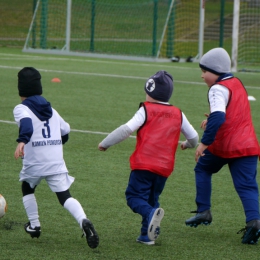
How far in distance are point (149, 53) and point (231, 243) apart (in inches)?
739

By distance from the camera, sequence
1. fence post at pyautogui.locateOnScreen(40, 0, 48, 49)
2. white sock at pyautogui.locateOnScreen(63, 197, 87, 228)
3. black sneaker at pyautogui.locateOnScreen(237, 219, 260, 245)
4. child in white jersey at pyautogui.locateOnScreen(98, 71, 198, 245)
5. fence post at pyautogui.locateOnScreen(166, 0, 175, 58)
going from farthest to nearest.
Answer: fence post at pyautogui.locateOnScreen(40, 0, 48, 49) < fence post at pyautogui.locateOnScreen(166, 0, 175, 58) < black sneaker at pyautogui.locateOnScreen(237, 219, 260, 245) < child in white jersey at pyautogui.locateOnScreen(98, 71, 198, 245) < white sock at pyautogui.locateOnScreen(63, 197, 87, 228)

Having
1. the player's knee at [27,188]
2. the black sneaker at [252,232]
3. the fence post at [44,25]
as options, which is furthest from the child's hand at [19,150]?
the fence post at [44,25]

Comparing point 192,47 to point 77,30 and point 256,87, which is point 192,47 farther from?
point 256,87

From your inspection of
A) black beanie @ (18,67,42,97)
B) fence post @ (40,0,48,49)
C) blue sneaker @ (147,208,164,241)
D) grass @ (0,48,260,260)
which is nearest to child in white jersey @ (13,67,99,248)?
black beanie @ (18,67,42,97)

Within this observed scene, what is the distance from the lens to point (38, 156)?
488cm

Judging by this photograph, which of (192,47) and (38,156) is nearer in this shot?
(38,156)

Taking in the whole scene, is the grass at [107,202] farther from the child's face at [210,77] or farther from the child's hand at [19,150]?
the child's face at [210,77]

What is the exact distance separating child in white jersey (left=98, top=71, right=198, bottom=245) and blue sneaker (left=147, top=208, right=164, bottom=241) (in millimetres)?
117

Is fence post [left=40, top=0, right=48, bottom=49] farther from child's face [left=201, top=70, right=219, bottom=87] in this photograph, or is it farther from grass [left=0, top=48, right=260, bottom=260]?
child's face [left=201, top=70, right=219, bottom=87]

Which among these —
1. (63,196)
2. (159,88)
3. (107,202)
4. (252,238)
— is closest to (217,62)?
(159,88)

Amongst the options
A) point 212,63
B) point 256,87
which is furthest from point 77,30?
point 212,63

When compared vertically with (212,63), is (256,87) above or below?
below

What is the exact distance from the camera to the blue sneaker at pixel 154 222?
4789mm

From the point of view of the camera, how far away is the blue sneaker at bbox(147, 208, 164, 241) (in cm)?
479
